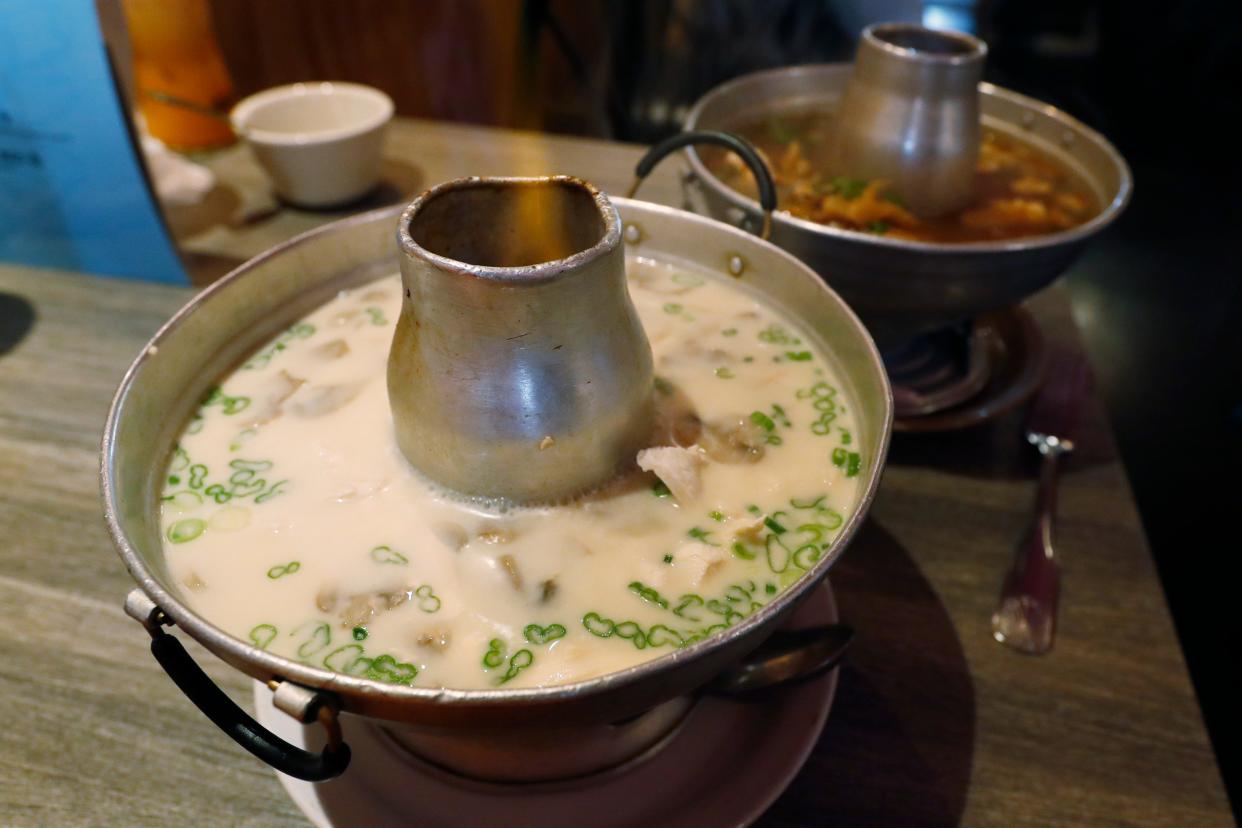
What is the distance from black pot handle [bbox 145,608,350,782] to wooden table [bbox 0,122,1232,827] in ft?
1.29

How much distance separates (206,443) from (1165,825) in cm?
163

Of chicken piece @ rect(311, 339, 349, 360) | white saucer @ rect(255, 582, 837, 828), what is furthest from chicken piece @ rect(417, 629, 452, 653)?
chicken piece @ rect(311, 339, 349, 360)

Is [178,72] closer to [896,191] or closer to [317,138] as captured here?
[317,138]

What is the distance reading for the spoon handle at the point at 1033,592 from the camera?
1.51 meters

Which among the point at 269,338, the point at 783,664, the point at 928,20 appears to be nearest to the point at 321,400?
the point at 269,338

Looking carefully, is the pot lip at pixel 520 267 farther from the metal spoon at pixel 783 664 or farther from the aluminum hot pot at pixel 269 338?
the metal spoon at pixel 783 664

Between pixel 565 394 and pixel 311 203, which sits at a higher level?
pixel 565 394

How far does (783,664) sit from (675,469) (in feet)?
1.19

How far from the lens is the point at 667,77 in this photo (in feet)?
14.0

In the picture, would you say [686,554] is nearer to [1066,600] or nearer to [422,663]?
[422,663]

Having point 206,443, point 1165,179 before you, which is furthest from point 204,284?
point 1165,179

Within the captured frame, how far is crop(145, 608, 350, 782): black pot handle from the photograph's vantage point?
91cm

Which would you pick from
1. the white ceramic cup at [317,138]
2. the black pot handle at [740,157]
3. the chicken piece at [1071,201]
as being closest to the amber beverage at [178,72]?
the white ceramic cup at [317,138]

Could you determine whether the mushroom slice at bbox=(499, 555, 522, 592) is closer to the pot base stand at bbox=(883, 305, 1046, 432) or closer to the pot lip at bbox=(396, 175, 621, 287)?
the pot lip at bbox=(396, 175, 621, 287)
